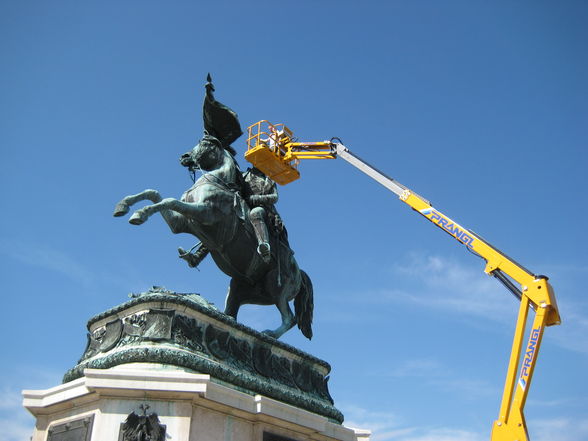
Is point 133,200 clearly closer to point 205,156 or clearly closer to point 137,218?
point 137,218

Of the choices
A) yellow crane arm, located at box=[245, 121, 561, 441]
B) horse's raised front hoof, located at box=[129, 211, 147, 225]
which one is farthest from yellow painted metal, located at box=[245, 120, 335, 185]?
horse's raised front hoof, located at box=[129, 211, 147, 225]

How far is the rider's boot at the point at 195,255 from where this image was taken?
13781 millimetres

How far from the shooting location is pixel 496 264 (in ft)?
63.9

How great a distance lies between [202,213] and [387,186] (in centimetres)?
1099

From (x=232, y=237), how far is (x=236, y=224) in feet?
0.87

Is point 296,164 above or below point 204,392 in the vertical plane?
above

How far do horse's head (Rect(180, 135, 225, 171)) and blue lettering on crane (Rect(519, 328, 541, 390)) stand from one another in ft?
31.5

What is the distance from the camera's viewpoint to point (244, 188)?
14.3m

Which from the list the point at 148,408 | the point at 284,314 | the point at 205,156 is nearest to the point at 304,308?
the point at 284,314

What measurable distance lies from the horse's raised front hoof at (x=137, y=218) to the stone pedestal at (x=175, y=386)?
1.31m

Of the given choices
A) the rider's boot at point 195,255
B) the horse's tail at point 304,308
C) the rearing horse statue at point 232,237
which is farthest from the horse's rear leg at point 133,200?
the horse's tail at point 304,308

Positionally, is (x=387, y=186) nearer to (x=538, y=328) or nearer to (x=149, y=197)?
(x=538, y=328)

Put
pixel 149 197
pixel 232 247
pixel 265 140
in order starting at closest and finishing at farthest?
1. pixel 149 197
2. pixel 232 247
3. pixel 265 140

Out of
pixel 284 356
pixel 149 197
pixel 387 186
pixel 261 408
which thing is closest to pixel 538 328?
pixel 387 186
